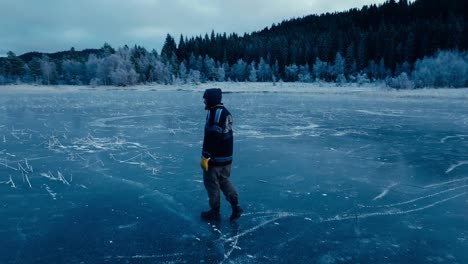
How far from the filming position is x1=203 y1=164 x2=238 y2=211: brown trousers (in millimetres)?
5070

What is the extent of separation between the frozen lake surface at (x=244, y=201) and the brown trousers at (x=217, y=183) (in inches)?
12.6

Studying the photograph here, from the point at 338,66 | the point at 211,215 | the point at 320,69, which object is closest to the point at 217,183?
the point at 211,215

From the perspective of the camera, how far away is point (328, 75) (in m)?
85.8

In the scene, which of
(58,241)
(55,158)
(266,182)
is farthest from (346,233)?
(55,158)

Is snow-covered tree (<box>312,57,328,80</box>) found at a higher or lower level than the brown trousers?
higher

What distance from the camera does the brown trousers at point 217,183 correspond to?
507 centimetres

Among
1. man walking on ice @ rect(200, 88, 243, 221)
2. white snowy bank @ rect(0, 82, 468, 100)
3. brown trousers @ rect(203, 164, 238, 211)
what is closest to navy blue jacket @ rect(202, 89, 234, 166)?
man walking on ice @ rect(200, 88, 243, 221)

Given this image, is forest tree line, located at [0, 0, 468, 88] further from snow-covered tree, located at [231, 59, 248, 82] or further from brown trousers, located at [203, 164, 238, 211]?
brown trousers, located at [203, 164, 238, 211]

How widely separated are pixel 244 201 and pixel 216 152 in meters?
1.35

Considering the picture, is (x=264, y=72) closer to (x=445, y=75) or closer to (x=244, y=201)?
(x=445, y=75)

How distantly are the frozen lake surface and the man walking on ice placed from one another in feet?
0.81

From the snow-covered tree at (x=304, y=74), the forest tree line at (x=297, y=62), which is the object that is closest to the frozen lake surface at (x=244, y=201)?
the forest tree line at (x=297, y=62)

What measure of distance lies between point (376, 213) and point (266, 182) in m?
2.18

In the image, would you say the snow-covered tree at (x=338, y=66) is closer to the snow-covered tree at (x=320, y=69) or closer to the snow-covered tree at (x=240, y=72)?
Result: the snow-covered tree at (x=320, y=69)
